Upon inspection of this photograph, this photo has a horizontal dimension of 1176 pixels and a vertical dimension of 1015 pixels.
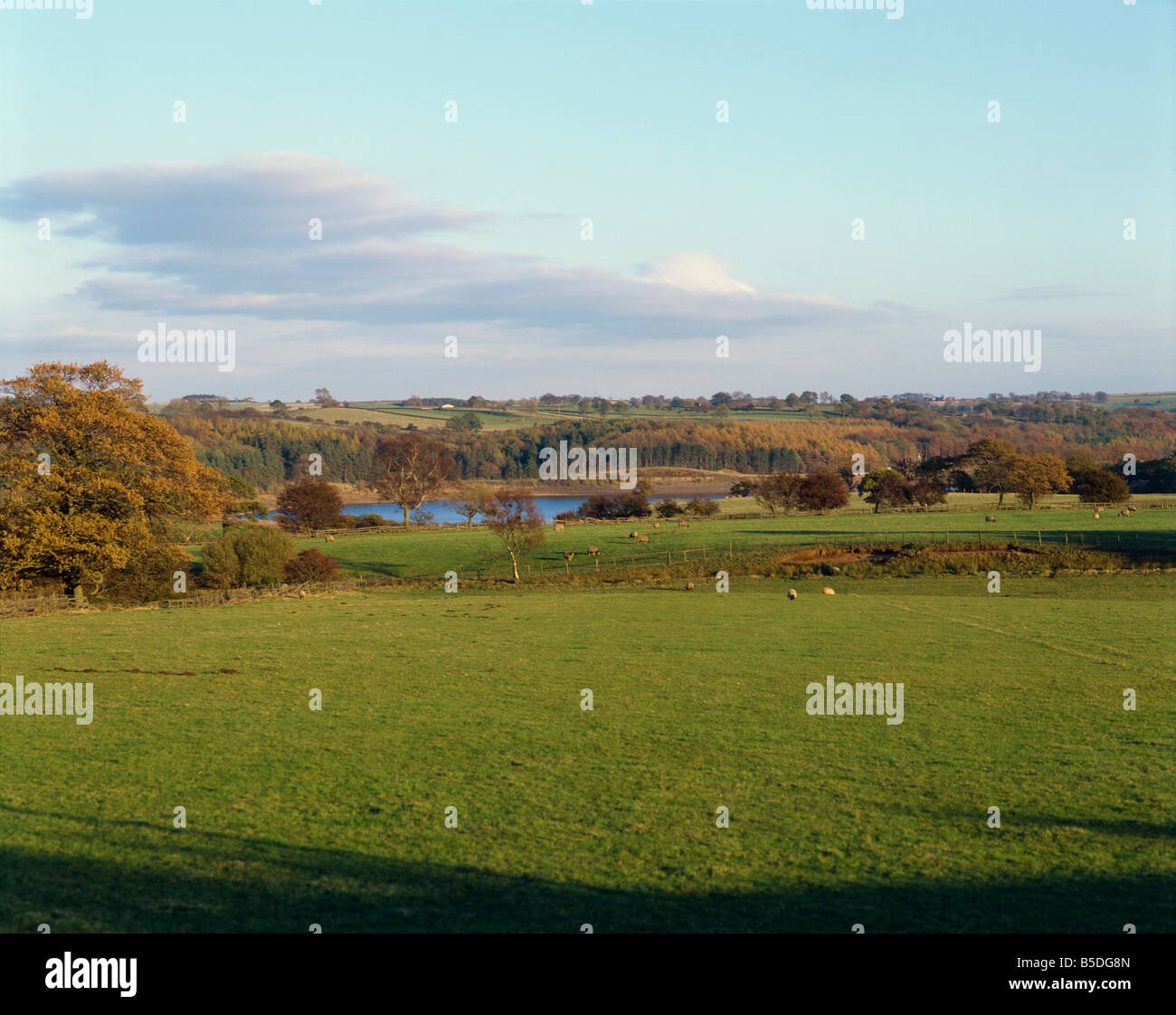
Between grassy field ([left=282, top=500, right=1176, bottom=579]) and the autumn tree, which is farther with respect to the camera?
the autumn tree

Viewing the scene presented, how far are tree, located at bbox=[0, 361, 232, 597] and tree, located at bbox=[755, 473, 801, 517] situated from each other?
72.3 m

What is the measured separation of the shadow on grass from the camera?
7504 millimetres

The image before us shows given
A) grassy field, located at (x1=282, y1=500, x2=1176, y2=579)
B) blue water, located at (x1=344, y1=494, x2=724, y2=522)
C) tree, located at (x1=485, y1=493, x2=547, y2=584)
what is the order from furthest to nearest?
blue water, located at (x1=344, y1=494, x2=724, y2=522) → grassy field, located at (x1=282, y1=500, x2=1176, y2=579) → tree, located at (x1=485, y1=493, x2=547, y2=584)

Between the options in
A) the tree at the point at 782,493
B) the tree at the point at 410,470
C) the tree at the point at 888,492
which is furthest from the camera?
the tree at the point at 410,470

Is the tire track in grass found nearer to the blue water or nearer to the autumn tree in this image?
the autumn tree

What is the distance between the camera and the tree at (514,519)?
177ft

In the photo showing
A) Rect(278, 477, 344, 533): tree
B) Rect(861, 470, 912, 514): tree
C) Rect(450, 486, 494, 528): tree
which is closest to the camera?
Rect(450, 486, 494, 528): tree

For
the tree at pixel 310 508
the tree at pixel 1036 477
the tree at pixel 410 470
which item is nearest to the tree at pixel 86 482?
the tree at pixel 310 508

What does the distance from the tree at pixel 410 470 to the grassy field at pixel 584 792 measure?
94.3 meters

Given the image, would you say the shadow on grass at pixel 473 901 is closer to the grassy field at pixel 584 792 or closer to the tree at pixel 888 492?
the grassy field at pixel 584 792

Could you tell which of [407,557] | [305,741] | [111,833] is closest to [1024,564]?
[407,557]

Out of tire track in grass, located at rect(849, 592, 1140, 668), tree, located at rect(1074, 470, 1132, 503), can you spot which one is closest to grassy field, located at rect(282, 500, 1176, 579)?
tree, located at rect(1074, 470, 1132, 503)
